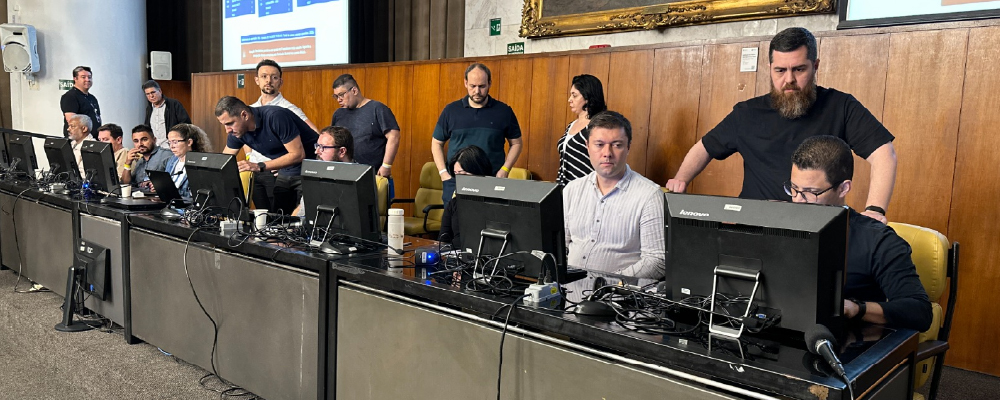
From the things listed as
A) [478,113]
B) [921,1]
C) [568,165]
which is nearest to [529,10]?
[478,113]

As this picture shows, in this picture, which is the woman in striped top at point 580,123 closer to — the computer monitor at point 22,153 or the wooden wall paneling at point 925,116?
the wooden wall paneling at point 925,116

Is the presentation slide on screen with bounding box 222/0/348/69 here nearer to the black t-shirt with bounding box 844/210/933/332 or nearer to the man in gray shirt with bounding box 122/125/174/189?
the man in gray shirt with bounding box 122/125/174/189

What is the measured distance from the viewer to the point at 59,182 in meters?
4.18

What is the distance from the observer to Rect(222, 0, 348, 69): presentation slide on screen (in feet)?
20.9

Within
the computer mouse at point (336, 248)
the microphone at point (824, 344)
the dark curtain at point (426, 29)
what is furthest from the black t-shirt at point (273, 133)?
the microphone at point (824, 344)

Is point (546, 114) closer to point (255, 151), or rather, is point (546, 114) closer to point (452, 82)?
point (452, 82)

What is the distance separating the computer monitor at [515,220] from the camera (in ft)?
6.24

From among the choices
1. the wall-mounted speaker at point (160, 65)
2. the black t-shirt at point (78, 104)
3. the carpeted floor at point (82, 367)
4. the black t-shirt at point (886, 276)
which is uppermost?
the wall-mounted speaker at point (160, 65)

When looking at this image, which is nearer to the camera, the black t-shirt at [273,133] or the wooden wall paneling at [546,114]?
the black t-shirt at [273,133]

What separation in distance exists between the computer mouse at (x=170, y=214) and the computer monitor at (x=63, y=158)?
4.52 ft

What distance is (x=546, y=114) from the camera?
4.58 meters

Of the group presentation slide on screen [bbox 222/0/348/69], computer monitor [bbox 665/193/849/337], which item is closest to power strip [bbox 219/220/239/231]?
computer monitor [bbox 665/193/849/337]

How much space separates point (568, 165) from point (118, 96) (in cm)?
677

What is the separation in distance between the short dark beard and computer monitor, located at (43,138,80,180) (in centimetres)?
395
